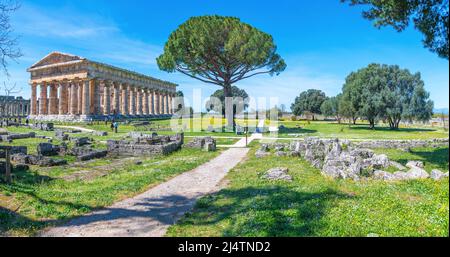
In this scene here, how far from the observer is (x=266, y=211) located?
7.34 metres

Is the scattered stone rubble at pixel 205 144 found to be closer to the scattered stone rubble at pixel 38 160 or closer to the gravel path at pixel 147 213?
the gravel path at pixel 147 213

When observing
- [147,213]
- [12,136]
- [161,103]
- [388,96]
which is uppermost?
[161,103]

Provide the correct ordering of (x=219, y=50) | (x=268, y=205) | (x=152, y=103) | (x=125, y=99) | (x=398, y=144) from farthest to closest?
(x=152, y=103) < (x=125, y=99) < (x=219, y=50) < (x=398, y=144) < (x=268, y=205)

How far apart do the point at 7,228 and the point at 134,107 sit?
7231cm

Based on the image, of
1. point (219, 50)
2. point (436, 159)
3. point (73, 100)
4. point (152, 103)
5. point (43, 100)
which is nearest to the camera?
point (436, 159)

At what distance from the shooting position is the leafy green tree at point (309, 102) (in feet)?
302

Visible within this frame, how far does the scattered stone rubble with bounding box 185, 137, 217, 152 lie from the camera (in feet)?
73.8

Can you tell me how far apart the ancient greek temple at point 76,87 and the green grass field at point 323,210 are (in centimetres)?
5638

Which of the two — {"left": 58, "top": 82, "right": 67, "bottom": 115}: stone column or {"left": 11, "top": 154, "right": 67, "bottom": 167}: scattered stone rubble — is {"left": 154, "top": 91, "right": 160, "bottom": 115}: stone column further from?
{"left": 11, "top": 154, "right": 67, "bottom": 167}: scattered stone rubble

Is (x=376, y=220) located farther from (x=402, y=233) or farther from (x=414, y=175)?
(x=414, y=175)

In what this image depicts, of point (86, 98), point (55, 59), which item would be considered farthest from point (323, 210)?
point (55, 59)

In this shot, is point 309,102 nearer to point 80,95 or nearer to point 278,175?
point 80,95

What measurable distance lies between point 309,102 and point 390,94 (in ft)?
152

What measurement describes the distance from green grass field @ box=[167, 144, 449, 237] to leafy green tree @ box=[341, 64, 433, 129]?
4184 cm
